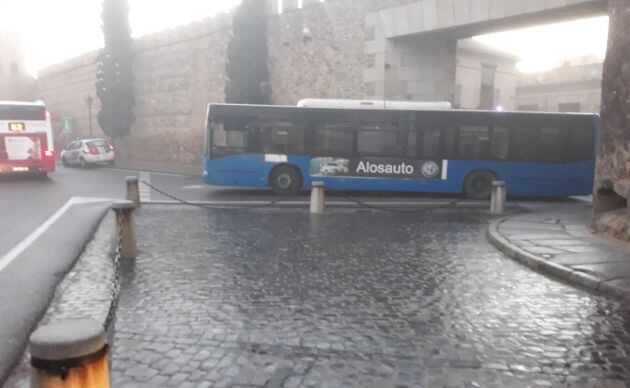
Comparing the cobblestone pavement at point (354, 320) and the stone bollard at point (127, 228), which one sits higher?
the stone bollard at point (127, 228)

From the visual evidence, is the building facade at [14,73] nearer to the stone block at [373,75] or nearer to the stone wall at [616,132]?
the stone block at [373,75]

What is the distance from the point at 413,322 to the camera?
4.28 meters

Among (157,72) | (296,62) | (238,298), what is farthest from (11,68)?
(238,298)

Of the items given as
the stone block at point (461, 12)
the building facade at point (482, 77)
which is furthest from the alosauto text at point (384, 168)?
the building facade at point (482, 77)

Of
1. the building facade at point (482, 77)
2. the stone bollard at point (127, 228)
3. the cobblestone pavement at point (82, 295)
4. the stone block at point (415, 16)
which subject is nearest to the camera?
the cobblestone pavement at point (82, 295)

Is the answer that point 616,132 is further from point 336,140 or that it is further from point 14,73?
point 14,73

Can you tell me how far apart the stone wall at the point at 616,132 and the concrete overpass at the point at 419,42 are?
6897 mm

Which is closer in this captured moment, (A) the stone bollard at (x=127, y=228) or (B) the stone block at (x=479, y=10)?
(A) the stone bollard at (x=127, y=228)

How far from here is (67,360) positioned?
190 centimetres

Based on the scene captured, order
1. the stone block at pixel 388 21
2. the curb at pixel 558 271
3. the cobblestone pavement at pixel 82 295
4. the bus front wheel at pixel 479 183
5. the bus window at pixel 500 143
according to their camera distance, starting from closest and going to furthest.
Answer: the cobblestone pavement at pixel 82 295 < the curb at pixel 558 271 < the bus window at pixel 500 143 < the bus front wheel at pixel 479 183 < the stone block at pixel 388 21

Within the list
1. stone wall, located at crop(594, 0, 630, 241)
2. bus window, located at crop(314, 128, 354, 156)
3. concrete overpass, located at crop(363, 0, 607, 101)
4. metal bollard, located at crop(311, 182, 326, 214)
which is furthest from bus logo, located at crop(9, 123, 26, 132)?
stone wall, located at crop(594, 0, 630, 241)

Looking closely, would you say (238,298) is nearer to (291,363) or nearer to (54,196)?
(291,363)

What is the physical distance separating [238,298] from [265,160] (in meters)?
9.14

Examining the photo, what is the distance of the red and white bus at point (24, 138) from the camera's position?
17.1 m
